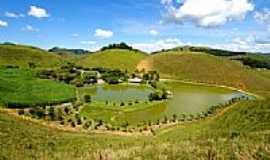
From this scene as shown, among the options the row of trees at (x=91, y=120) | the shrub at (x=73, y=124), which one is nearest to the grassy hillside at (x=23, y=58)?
the row of trees at (x=91, y=120)

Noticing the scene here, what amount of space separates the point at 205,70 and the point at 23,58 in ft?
288

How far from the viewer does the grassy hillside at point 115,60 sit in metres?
172

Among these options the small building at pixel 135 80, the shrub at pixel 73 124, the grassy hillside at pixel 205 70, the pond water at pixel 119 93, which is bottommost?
the shrub at pixel 73 124

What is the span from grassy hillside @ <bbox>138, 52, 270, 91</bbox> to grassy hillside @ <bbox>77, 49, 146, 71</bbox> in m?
5.38

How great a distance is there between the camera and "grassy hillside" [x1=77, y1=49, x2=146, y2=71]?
172500 millimetres

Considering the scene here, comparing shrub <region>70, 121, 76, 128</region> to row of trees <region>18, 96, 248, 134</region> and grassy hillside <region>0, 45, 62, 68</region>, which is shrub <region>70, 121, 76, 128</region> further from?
grassy hillside <region>0, 45, 62, 68</region>

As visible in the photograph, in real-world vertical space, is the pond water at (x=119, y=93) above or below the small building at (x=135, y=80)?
below

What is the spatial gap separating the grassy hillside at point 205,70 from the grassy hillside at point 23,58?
47.3 m

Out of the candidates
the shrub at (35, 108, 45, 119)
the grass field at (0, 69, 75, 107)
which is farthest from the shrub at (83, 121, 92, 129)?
the grass field at (0, 69, 75, 107)

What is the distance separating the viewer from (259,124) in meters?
34.8

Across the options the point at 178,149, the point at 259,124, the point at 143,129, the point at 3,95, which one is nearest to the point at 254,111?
the point at 259,124

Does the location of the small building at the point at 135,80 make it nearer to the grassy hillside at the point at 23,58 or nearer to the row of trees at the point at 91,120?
the row of trees at the point at 91,120

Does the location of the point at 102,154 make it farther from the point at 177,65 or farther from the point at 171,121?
the point at 177,65

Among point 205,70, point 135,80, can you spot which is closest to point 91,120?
→ point 135,80
